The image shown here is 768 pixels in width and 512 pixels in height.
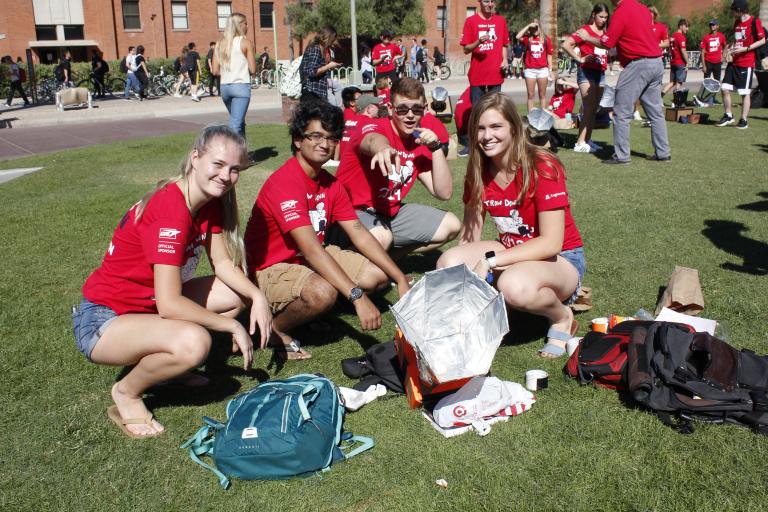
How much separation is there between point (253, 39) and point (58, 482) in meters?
43.5

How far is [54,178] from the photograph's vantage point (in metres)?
9.41

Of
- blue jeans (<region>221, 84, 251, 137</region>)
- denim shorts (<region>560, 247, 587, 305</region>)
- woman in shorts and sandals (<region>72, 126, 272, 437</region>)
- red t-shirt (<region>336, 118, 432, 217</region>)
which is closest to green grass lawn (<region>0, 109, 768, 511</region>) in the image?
woman in shorts and sandals (<region>72, 126, 272, 437</region>)

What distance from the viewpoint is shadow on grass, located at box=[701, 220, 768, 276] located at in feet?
17.0

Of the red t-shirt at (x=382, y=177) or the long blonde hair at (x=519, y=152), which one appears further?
the red t-shirt at (x=382, y=177)

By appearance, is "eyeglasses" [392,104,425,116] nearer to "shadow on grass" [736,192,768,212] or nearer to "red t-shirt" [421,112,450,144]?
"red t-shirt" [421,112,450,144]

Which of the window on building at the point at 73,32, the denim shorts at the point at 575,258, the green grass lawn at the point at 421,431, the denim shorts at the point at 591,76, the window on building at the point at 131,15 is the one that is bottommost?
the green grass lawn at the point at 421,431

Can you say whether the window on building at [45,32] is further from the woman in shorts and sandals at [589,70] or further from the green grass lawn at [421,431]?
the green grass lawn at [421,431]

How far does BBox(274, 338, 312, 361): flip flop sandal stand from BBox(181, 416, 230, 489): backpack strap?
0.91 m

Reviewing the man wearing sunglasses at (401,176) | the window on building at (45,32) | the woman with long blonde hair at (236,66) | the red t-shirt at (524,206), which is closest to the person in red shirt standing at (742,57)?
the woman with long blonde hair at (236,66)

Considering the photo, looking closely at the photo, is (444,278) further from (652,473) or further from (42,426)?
(42,426)

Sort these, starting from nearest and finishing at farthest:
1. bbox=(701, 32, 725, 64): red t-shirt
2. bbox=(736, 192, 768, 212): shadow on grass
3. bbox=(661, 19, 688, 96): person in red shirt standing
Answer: bbox=(736, 192, 768, 212): shadow on grass
bbox=(661, 19, 688, 96): person in red shirt standing
bbox=(701, 32, 725, 64): red t-shirt

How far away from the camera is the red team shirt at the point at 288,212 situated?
3.84 metres

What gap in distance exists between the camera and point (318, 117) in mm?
3777

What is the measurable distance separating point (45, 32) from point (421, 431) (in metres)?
45.0
